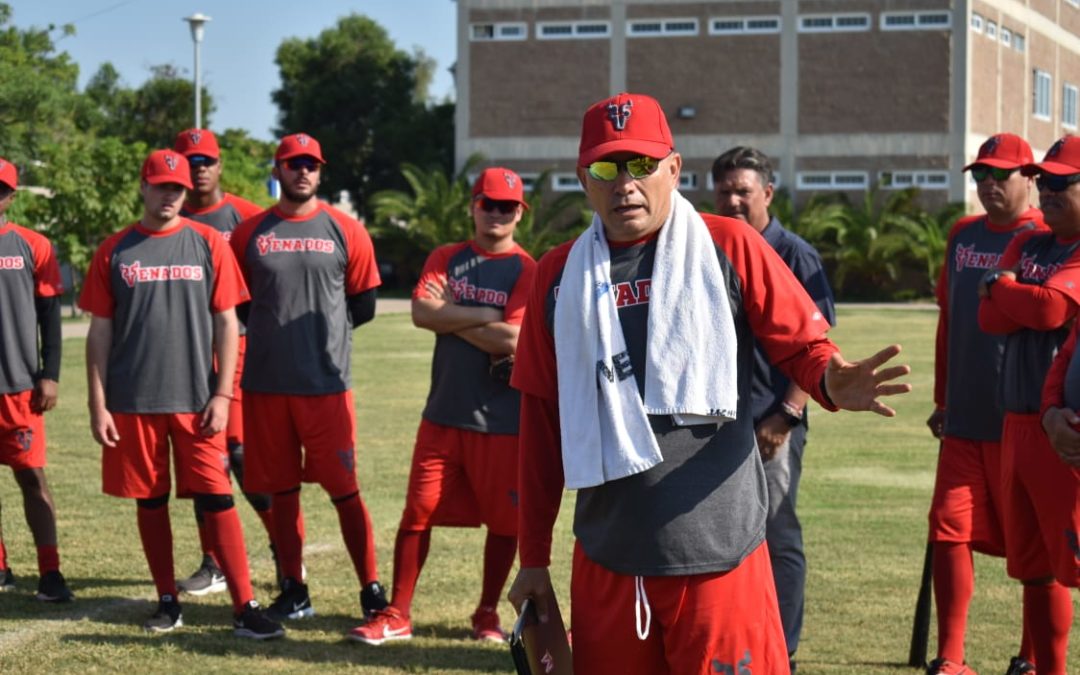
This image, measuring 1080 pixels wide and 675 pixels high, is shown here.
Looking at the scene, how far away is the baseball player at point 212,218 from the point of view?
8.70 metres

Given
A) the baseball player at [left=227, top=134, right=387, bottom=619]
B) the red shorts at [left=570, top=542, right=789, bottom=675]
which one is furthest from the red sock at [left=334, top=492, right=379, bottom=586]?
the red shorts at [left=570, top=542, right=789, bottom=675]

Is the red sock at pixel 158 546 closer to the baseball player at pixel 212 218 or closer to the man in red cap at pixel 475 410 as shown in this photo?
the baseball player at pixel 212 218

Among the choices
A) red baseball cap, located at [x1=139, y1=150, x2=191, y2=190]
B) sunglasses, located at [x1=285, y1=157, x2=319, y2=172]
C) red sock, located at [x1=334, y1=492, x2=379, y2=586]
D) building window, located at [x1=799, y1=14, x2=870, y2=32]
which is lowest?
red sock, located at [x1=334, y1=492, x2=379, y2=586]

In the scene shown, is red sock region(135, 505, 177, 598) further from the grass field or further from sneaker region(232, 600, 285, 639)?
sneaker region(232, 600, 285, 639)

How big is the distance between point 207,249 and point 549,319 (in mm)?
3735

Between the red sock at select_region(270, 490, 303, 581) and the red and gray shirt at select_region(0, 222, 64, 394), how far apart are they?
165 cm

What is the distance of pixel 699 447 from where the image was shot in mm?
4160

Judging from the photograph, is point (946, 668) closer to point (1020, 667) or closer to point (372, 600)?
point (1020, 667)

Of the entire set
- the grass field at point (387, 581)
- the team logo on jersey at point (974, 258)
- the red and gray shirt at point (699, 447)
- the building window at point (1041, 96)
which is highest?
the building window at point (1041, 96)

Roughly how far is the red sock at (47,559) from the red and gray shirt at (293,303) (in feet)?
4.89

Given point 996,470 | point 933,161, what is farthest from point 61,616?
point 933,161

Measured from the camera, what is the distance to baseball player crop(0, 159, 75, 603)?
27.3 ft

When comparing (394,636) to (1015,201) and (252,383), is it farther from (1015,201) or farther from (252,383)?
(1015,201)

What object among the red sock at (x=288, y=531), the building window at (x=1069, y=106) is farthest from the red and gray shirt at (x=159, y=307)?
the building window at (x=1069, y=106)
